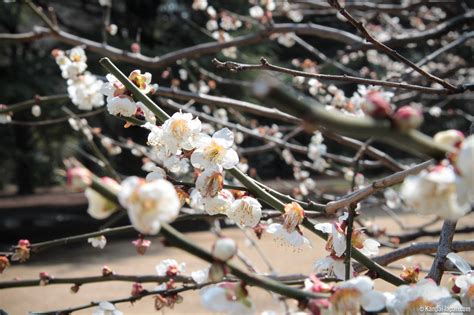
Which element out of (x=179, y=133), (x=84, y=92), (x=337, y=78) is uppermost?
(x=84, y=92)

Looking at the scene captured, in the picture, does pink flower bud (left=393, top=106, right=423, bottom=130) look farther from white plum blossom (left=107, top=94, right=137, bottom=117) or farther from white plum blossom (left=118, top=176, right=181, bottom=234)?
white plum blossom (left=107, top=94, right=137, bottom=117)

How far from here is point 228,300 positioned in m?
0.45

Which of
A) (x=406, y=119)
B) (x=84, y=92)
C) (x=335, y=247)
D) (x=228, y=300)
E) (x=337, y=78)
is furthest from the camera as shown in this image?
(x=84, y=92)

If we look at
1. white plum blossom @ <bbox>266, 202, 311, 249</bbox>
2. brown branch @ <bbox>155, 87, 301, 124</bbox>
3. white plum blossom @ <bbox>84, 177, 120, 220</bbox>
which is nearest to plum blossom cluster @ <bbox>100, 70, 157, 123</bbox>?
white plum blossom @ <bbox>266, 202, 311, 249</bbox>

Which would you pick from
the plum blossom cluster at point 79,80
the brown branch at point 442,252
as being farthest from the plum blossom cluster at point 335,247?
the plum blossom cluster at point 79,80

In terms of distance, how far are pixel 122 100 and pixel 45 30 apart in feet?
4.95

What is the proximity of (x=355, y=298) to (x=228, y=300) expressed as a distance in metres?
0.11

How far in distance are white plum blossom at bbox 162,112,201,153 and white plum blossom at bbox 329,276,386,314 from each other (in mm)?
324

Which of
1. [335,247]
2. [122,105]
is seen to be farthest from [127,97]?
[335,247]

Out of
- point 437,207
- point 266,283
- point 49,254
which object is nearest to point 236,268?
point 266,283

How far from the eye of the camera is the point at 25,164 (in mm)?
7805

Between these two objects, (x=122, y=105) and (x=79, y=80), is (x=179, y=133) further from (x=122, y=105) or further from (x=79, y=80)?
(x=79, y=80)

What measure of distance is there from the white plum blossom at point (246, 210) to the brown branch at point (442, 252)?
0.23 meters

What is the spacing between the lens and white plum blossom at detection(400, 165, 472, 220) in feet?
1.17
